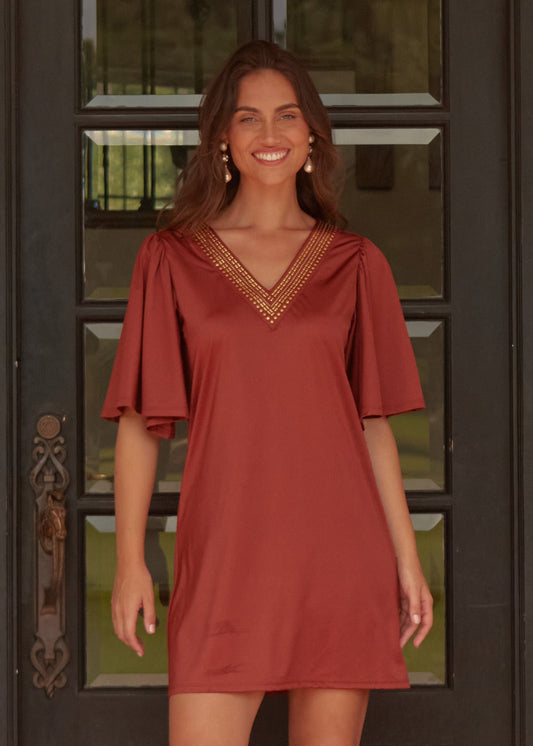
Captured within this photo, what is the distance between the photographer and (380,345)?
2.06m

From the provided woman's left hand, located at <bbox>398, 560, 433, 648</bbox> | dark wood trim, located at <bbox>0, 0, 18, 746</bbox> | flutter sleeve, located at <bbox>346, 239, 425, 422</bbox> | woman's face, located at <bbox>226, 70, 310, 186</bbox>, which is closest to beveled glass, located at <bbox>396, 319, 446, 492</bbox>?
flutter sleeve, located at <bbox>346, 239, 425, 422</bbox>

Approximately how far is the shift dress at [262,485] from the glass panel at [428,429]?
1.95ft

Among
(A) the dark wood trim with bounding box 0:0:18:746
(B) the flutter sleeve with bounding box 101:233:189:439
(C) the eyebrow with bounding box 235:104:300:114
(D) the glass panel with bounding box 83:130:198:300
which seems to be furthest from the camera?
(D) the glass panel with bounding box 83:130:198:300

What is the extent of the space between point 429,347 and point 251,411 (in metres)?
0.79

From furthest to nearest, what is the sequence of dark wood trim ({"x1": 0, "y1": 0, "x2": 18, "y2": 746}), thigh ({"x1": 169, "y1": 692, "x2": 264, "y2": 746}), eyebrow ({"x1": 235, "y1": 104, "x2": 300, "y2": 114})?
dark wood trim ({"x1": 0, "y1": 0, "x2": 18, "y2": 746}) → eyebrow ({"x1": 235, "y1": 104, "x2": 300, "y2": 114}) → thigh ({"x1": 169, "y1": 692, "x2": 264, "y2": 746})

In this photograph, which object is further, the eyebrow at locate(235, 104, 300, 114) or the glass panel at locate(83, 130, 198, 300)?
the glass panel at locate(83, 130, 198, 300)

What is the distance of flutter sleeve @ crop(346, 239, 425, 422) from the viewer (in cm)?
202

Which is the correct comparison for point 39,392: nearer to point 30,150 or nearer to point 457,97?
point 30,150

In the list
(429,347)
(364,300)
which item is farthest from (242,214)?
(429,347)

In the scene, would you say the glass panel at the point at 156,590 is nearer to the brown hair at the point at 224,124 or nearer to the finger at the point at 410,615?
the finger at the point at 410,615

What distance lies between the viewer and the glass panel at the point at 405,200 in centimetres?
250

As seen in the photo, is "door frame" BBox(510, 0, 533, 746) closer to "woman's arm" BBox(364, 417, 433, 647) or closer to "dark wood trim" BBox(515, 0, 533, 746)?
"dark wood trim" BBox(515, 0, 533, 746)

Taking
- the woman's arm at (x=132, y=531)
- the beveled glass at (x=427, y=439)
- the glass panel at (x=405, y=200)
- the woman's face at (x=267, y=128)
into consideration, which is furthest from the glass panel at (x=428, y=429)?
the woman's arm at (x=132, y=531)

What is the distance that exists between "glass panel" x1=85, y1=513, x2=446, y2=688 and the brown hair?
2.62ft
